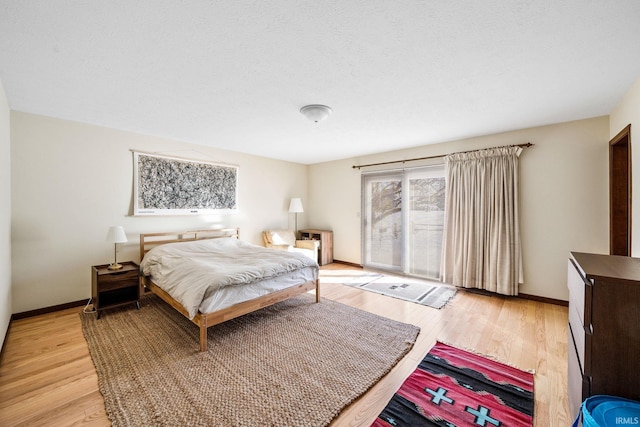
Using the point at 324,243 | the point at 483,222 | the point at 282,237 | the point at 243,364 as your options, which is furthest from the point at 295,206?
the point at 243,364

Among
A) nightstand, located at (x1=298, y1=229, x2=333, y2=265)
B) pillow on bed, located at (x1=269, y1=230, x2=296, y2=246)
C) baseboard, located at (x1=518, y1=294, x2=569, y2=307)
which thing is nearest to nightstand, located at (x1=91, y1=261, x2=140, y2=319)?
pillow on bed, located at (x1=269, y1=230, x2=296, y2=246)

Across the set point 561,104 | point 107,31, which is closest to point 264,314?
point 107,31

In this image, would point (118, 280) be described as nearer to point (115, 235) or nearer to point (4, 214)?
point (115, 235)

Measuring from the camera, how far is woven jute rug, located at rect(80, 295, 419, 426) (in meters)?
1.58

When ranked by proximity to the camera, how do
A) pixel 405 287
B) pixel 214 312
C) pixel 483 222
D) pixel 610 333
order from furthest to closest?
pixel 405 287
pixel 483 222
pixel 214 312
pixel 610 333

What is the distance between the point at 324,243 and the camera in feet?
17.8

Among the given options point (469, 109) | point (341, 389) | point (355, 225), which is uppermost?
point (469, 109)

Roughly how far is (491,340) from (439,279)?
69.6 inches

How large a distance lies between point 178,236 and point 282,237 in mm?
1885

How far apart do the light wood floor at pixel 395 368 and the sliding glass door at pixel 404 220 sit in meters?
1.01

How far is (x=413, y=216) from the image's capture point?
4.50 m

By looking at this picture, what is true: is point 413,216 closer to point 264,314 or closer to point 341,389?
point 264,314

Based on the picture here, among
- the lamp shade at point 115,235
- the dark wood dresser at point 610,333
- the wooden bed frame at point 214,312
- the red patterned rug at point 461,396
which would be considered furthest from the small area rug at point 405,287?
the lamp shade at point 115,235

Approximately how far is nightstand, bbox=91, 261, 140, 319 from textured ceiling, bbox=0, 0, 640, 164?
182 cm
